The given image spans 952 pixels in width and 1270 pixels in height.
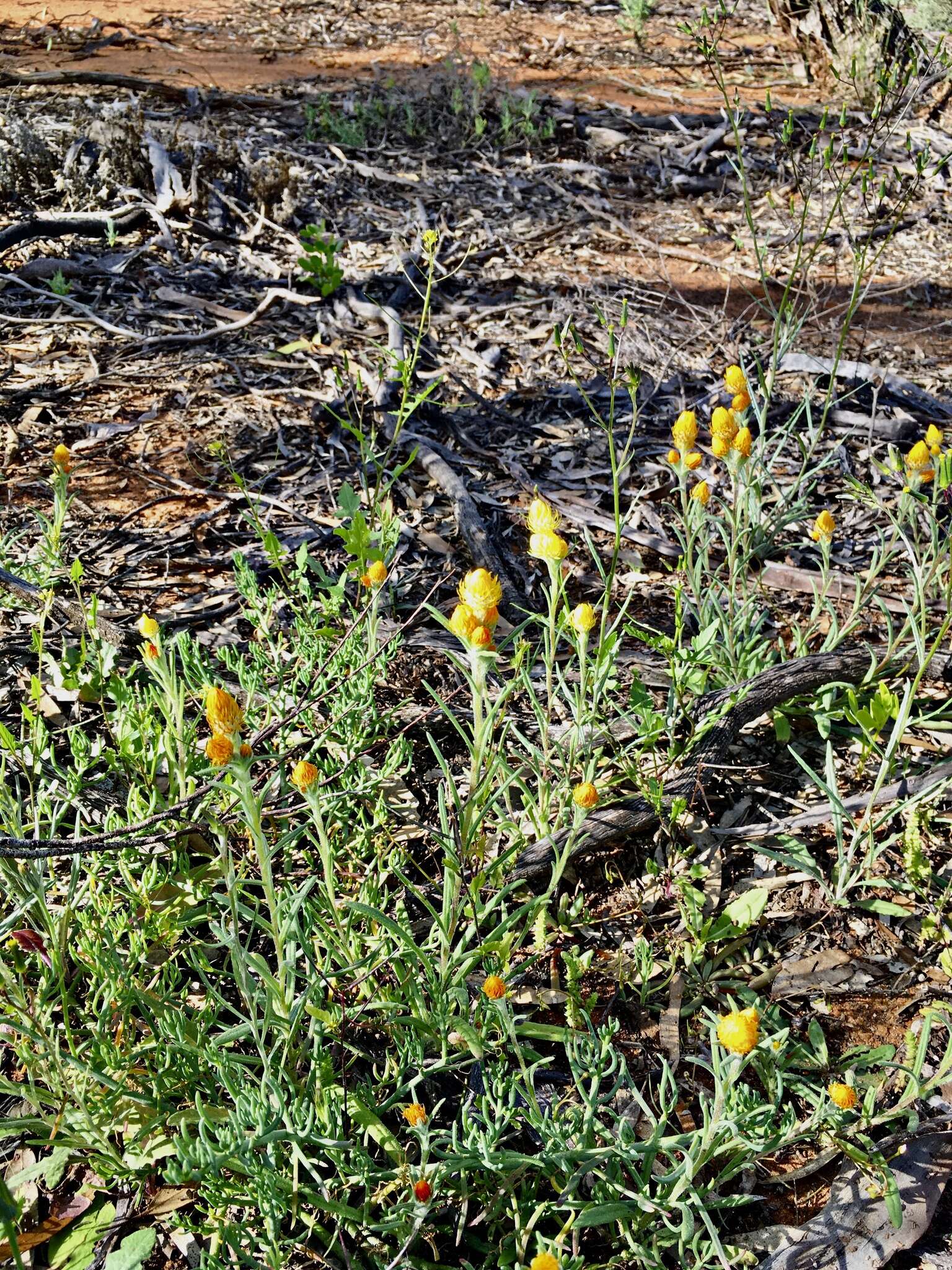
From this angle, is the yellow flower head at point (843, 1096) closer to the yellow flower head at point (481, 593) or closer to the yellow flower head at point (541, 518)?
the yellow flower head at point (481, 593)

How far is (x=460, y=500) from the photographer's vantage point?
3.58m

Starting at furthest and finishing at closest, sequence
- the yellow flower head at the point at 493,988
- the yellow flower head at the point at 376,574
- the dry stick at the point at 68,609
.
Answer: the dry stick at the point at 68,609 < the yellow flower head at the point at 376,574 < the yellow flower head at the point at 493,988

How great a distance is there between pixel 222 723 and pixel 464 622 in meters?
0.50

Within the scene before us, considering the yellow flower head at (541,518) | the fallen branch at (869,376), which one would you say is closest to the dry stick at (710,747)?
the yellow flower head at (541,518)

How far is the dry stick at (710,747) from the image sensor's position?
2.35 meters

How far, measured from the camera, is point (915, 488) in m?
2.72

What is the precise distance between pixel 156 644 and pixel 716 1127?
56.9 inches

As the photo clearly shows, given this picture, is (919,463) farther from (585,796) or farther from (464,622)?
(464,622)

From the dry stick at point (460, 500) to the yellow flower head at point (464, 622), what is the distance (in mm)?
950

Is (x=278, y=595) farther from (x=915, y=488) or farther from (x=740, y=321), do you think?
(x=740, y=321)

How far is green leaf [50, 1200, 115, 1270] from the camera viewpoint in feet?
5.64

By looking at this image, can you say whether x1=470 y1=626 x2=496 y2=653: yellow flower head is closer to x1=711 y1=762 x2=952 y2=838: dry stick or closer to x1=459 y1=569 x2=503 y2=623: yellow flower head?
x1=459 y1=569 x2=503 y2=623: yellow flower head

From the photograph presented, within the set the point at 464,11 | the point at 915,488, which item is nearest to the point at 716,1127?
the point at 915,488

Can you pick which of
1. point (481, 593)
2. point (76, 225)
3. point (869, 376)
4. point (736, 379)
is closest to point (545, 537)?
point (481, 593)
